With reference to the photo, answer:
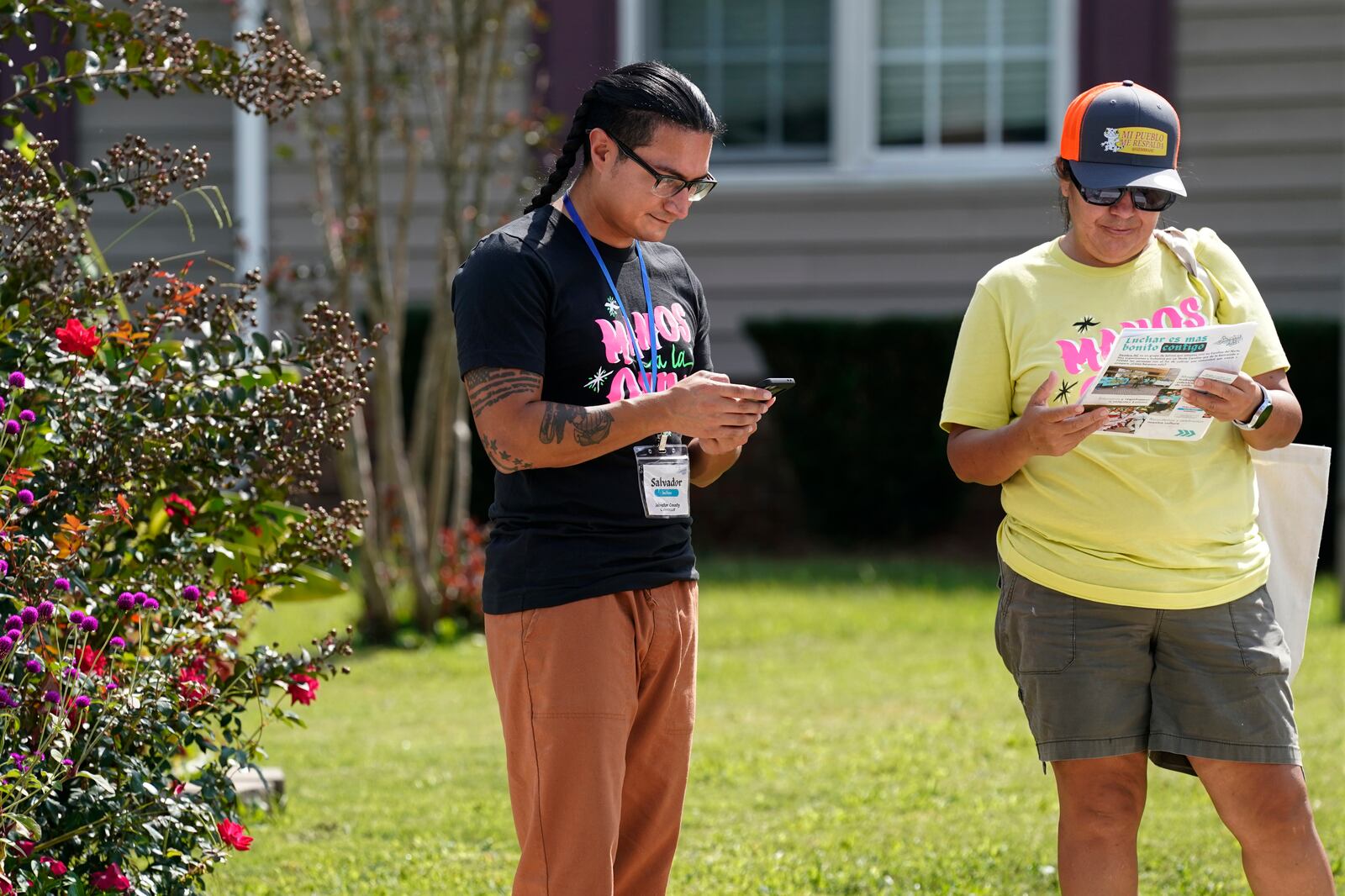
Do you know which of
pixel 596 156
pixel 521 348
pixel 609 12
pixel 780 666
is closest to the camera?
pixel 521 348

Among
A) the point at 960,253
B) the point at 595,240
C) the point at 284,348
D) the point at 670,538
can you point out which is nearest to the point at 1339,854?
the point at 670,538

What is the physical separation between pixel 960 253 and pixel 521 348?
26.2ft

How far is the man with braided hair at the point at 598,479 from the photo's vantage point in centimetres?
279

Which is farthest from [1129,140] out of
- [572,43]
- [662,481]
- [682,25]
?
[682,25]

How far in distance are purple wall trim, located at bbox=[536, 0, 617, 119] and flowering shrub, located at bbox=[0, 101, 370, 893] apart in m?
6.86

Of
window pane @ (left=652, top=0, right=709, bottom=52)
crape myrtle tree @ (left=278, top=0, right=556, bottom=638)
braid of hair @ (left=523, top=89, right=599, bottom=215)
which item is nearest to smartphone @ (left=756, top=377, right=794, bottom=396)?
braid of hair @ (left=523, top=89, right=599, bottom=215)

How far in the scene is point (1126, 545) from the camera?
3.18 m

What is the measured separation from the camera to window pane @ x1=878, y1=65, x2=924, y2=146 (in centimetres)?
1057

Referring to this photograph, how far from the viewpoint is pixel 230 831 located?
10.5 ft

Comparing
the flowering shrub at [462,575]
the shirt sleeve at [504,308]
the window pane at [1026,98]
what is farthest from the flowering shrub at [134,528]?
the window pane at [1026,98]

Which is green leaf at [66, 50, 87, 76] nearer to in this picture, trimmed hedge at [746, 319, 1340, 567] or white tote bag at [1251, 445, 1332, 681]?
white tote bag at [1251, 445, 1332, 681]

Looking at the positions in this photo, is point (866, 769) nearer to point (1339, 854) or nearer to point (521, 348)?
point (1339, 854)

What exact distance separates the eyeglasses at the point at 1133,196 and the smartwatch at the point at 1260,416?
399 mm

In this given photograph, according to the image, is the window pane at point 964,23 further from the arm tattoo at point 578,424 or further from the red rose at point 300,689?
the arm tattoo at point 578,424
